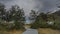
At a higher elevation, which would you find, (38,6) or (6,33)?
(38,6)

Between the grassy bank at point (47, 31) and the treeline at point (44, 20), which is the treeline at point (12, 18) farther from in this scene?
the grassy bank at point (47, 31)

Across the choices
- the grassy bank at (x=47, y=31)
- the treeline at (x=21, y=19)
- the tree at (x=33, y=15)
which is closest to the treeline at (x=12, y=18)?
the treeline at (x=21, y=19)

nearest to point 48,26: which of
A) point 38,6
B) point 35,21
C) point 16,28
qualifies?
point 35,21

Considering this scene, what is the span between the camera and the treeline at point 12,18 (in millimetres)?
1778

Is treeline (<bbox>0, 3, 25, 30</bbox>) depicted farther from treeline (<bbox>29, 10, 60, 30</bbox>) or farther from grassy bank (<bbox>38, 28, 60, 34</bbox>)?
grassy bank (<bbox>38, 28, 60, 34</bbox>)

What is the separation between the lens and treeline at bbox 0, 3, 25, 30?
1778 millimetres

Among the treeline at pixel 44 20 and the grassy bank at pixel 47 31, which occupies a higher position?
the treeline at pixel 44 20

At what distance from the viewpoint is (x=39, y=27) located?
1777mm

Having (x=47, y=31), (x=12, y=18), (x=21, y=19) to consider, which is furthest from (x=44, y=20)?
(x=12, y=18)

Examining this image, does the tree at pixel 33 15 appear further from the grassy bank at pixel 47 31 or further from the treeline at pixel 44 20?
the grassy bank at pixel 47 31

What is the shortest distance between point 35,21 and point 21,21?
20 centimetres

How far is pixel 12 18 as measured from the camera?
1800 mm

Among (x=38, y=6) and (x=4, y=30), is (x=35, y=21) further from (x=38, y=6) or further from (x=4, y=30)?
(x=4, y=30)

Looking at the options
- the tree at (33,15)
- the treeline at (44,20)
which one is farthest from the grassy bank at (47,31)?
the tree at (33,15)
